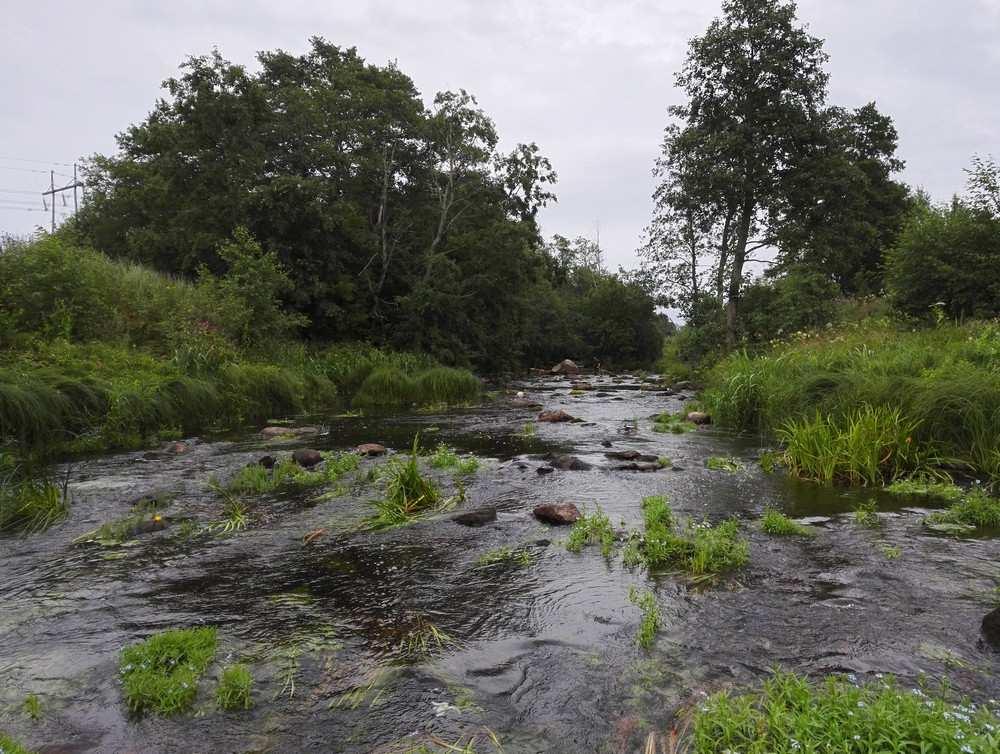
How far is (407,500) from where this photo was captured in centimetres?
736

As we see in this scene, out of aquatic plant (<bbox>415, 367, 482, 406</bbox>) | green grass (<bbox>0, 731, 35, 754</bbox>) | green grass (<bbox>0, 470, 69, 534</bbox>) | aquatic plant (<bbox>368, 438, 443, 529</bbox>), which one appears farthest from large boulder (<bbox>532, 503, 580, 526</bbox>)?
aquatic plant (<bbox>415, 367, 482, 406</bbox>)

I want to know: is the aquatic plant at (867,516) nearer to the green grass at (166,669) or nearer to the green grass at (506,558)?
the green grass at (506,558)

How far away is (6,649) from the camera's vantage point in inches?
164

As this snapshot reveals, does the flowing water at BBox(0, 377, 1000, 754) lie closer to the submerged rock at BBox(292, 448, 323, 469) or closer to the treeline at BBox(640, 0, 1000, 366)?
the submerged rock at BBox(292, 448, 323, 469)

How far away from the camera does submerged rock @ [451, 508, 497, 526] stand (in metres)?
6.94

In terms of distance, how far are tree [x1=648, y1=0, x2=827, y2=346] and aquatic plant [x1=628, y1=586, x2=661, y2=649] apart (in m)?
22.3

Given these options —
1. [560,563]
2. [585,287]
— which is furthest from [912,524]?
[585,287]

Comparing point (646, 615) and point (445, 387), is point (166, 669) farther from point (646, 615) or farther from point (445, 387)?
point (445, 387)

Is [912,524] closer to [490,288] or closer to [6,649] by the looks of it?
[6,649]

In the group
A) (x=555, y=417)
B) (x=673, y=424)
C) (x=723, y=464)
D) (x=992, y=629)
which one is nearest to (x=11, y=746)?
(x=992, y=629)

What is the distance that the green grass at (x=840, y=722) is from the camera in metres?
2.74

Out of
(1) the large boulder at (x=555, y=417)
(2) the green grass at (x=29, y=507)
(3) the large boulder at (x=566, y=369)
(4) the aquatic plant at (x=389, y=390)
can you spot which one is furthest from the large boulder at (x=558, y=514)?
(3) the large boulder at (x=566, y=369)

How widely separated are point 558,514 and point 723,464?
4100mm

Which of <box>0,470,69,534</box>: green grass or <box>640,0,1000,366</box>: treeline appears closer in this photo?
<box>0,470,69,534</box>: green grass
